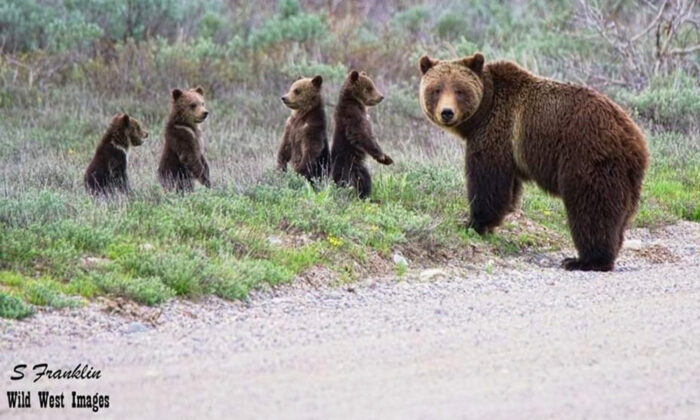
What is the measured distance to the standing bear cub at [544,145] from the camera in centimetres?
895

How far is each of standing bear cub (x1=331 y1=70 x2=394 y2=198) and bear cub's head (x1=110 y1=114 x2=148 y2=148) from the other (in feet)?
6.13

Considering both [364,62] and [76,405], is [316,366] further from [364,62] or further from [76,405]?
[364,62]

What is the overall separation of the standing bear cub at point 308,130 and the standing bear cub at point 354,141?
5.5 inches

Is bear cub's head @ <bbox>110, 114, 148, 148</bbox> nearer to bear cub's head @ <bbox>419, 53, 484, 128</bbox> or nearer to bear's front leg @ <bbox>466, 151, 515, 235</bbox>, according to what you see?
bear cub's head @ <bbox>419, 53, 484, 128</bbox>

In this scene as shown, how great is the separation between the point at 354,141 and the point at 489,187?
1.58 metres

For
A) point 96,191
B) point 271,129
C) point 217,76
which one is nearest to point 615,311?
point 96,191

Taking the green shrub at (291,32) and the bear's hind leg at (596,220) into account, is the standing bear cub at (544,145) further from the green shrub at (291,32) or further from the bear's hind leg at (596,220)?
the green shrub at (291,32)

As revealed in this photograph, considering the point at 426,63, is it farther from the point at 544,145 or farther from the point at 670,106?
the point at 670,106

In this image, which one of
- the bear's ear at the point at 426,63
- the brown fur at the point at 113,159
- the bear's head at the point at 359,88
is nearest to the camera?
the bear's ear at the point at 426,63

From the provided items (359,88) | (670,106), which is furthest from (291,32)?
(359,88)

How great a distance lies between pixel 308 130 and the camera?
10969 mm

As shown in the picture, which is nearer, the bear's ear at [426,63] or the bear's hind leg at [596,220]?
the bear's hind leg at [596,220]

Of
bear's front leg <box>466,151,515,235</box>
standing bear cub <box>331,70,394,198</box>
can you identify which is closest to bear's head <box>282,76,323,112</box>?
standing bear cub <box>331,70,394,198</box>

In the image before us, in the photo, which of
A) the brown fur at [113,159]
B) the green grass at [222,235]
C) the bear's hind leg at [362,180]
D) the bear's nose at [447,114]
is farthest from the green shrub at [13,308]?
the bear's hind leg at [362,180]
